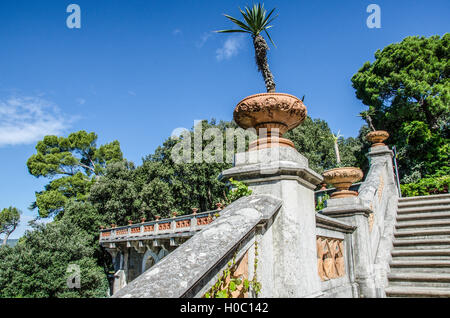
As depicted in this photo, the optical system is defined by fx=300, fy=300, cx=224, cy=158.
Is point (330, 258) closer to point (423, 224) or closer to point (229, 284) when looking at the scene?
point (229, 284)

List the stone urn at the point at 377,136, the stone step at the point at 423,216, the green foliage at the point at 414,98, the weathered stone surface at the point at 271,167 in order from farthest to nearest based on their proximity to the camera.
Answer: the green foliage at the point at 414,98 < the stone urn at the point at 377,136 < the stone step at the point at 423,216 < the weathered stone surface at the point at 271,167

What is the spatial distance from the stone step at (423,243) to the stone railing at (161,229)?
27.9ft

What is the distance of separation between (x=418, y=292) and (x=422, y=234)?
194 centimetres

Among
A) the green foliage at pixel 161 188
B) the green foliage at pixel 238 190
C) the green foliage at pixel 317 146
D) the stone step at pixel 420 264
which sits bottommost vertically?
the stone step at pixel 420 264

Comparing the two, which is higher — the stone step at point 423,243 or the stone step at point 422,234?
the stone step at point 422,234

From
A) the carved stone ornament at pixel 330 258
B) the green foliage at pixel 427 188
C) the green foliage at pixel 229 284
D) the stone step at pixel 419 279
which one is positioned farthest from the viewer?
the green foliage at pixel 427 188

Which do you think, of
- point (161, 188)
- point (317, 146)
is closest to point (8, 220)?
point (161, 188)

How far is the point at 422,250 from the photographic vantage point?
17.3 ft

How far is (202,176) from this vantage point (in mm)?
25516

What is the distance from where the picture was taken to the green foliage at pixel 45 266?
51.1 ft

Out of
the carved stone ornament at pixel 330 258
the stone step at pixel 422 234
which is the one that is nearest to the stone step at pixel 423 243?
the stone step at pixel 422 234

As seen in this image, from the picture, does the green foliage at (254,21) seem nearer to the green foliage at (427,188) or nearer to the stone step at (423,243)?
the stone step at (423,243)

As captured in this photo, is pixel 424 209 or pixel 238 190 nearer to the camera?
pixel 238 190

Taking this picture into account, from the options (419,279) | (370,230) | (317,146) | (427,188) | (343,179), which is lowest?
(419,279)
